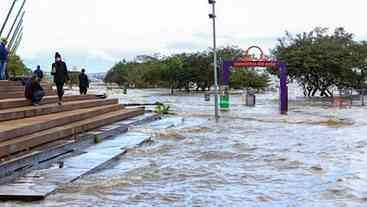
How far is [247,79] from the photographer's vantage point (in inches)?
3007

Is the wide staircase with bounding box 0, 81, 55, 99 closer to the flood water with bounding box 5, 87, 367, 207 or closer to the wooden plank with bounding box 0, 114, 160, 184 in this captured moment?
the wooden plank with bounding box 0, 114, 160, 184

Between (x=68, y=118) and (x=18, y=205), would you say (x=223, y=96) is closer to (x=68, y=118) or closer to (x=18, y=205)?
(x=68, y=118)

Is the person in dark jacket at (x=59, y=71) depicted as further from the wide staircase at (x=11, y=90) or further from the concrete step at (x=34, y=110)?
the wide staircase at (x=11, y=90)

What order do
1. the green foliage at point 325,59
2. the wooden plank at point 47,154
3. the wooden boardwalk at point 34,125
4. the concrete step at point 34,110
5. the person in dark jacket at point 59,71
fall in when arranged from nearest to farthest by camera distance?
the wooden plank at point 47,154
the wooden boardwalk at point 34,125
the concrete step at point 34,110
the person in dark jacket at point 59,71
the green foliage at point 325,59

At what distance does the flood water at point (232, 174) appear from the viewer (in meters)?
8.89

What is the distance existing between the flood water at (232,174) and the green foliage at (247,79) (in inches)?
2211

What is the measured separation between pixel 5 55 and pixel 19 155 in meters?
11.0

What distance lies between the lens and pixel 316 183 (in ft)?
33.8

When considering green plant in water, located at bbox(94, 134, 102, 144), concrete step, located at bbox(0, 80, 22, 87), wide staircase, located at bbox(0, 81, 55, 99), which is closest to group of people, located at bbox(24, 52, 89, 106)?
wide staircase, located at bbox(0, 81, 55, 99)

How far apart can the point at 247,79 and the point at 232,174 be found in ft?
215

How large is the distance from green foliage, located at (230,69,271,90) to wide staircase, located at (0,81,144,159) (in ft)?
177

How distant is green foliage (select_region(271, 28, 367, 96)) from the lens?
167 feet

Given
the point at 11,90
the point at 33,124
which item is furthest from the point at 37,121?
the point at 11,90

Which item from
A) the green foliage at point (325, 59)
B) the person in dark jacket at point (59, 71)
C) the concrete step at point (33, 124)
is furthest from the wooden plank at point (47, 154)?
the green foliage at point (325, 59)
